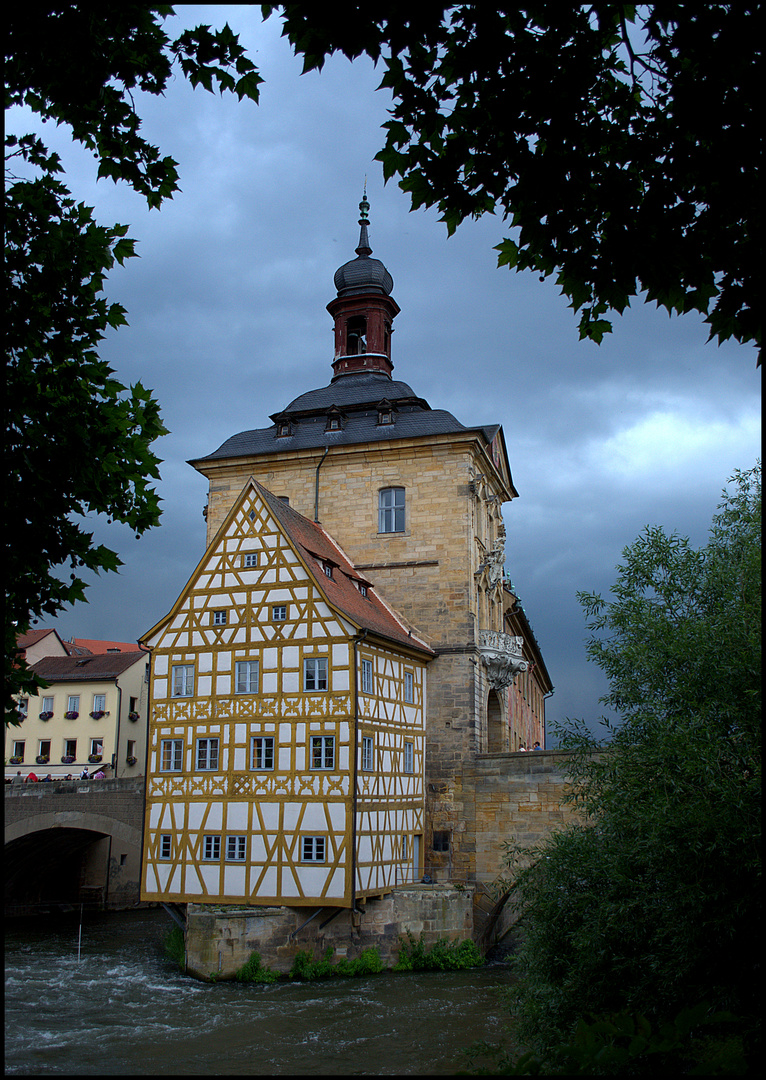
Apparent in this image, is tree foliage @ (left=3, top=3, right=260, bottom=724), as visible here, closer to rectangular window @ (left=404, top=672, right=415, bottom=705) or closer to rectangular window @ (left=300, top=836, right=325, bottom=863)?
rectangular window @ (left=300, top=836, right=325, bottom=863)

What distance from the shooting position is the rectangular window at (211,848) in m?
19.6

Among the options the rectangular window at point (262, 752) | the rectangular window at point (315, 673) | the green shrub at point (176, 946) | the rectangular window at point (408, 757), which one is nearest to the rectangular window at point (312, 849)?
the rectangular window at point (262, 752)

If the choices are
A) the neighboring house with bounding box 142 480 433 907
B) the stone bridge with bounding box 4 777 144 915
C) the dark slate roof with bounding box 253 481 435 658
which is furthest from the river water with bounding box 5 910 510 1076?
the dark slate roof with bounding box 253 481 435 658

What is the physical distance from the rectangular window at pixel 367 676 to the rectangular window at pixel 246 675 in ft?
7.71

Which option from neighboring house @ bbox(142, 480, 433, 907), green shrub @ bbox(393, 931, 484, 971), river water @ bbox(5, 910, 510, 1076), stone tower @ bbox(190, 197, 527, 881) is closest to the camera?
river water @ bbox(5, 910, 510, 1076)

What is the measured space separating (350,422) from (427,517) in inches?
168

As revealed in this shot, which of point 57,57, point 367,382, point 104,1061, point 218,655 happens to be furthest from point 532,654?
point 57,57

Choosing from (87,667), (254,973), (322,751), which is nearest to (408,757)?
(322,751)

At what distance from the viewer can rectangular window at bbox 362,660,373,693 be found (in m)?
20.2

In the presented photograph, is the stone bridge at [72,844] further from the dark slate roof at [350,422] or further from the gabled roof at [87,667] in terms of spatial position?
the dark slate roof at [350,422]

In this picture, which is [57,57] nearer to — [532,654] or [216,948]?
[216,948]

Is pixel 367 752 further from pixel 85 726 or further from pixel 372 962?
pixel 85 726

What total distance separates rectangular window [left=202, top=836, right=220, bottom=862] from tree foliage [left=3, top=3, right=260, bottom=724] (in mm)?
13777

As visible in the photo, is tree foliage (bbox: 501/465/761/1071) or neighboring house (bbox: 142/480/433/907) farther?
neighboring house (bbox: 142/480/433/907)
